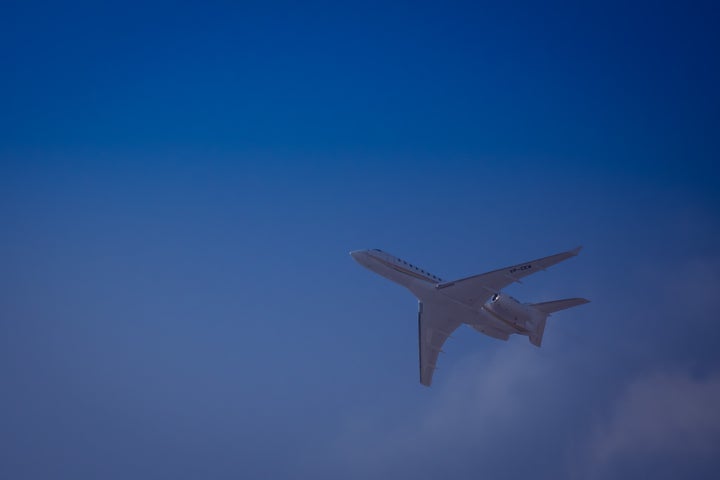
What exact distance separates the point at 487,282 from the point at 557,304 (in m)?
6.58

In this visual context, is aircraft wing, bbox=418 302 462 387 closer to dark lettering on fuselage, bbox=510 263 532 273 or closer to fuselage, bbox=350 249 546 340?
fuselage, bbox=350 249 546 340

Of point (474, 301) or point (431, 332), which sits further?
point (431, 332)

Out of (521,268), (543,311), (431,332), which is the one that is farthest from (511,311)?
(431,332)

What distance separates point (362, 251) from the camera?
1901 inches

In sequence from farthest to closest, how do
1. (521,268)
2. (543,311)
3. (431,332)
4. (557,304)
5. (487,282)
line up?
(431,332) → (543,311) → (557,304) → (487,282) → (521,268)

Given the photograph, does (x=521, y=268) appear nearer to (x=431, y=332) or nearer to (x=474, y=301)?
(x=474, y=301)

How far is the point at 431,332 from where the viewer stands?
173ft

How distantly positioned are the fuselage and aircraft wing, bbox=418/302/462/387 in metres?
1.57

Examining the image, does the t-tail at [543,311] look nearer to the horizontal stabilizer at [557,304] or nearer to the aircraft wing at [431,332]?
the horizontal stabilizer at [557,304]

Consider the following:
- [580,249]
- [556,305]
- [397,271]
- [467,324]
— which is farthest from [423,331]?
[580,249]

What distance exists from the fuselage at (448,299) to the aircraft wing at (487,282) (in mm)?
730

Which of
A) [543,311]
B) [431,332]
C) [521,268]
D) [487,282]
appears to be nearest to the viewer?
[521,268]

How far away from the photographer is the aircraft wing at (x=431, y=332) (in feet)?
167

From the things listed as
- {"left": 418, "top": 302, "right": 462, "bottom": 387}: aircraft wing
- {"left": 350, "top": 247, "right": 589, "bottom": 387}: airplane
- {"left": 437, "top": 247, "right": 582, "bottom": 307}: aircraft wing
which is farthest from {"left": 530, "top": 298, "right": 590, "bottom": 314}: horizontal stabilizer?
{"left": 418, "top": 302, "right": 462, "bottom": 387}: aircraft wing
